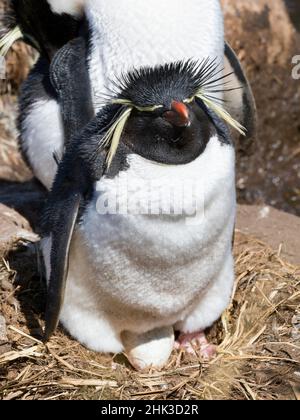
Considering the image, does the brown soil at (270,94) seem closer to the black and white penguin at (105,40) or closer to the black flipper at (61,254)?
the black and white penguin at (105,40)

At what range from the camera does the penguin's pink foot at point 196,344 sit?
3705 mm

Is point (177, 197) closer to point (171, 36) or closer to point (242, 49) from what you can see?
point (171, 36)

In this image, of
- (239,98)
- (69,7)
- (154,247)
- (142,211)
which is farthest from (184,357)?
(69,7)

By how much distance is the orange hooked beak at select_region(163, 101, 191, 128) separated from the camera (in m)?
3.00

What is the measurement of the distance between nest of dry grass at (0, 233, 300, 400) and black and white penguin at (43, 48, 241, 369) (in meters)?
0.17

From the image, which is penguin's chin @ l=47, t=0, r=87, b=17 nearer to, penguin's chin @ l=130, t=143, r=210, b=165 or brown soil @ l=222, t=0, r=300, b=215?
penguin's chin @ l=130, t=143, r=210, b=165

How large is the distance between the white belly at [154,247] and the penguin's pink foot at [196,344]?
29 centimetres

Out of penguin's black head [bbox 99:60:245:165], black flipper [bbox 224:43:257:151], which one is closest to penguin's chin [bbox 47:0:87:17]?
black flipper [bbox 224:43:257:151]

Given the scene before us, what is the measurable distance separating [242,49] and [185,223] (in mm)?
3224

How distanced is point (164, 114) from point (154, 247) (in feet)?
1.48

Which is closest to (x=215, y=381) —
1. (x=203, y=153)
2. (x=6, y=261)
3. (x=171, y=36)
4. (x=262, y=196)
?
(x=203, y=153)

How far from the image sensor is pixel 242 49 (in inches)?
241

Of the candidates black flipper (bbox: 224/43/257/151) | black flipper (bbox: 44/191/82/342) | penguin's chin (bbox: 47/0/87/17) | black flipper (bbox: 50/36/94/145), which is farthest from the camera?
black flipper (bbox: 224/43/257/151)

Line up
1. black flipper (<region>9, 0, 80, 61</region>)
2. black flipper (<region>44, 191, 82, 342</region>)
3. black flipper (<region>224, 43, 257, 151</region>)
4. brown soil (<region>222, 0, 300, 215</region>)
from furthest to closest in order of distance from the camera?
1. brown soil (<region>222, 0, 300, 215</region>)
2. black flipper (<region>224, 43, 257, 151</region>)
3. black flipper (<region>9, 0, 80, 61</region>)
4. black flipper (<region>44, 191, 82, 342</region>)
